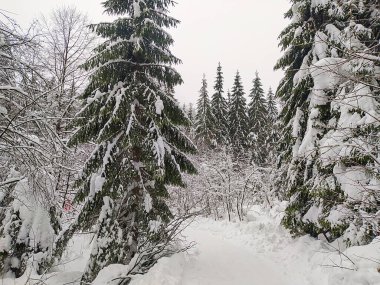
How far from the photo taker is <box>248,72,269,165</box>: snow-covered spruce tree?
36.8 metres

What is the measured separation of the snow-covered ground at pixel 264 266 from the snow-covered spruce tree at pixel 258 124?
23504 millimetres

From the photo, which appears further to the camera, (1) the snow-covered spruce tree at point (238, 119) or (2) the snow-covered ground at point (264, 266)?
(1) the snow-covered spruce tree at point (238, 119)

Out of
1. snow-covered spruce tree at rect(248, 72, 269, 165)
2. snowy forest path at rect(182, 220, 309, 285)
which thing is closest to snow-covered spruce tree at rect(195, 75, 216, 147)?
snow-covered spruce tree at rect(248, 72, 269, 165)

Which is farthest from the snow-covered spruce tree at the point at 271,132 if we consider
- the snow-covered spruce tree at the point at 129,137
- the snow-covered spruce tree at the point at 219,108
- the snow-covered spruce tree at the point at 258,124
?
the snow-covered spruce tree at the point at 129,137

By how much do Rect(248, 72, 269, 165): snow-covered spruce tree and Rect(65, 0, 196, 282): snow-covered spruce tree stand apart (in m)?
26.6

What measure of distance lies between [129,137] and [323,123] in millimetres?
6283

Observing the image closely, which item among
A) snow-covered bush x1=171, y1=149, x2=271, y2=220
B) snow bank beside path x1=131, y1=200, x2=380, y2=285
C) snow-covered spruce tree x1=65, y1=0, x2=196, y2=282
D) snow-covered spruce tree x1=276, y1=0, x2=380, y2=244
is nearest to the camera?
snow bank beside path x1=131, y1=200, x2=380, y2=285

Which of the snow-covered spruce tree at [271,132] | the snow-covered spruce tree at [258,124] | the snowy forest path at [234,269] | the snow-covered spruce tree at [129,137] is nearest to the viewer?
the snowy forest path at [234,269]

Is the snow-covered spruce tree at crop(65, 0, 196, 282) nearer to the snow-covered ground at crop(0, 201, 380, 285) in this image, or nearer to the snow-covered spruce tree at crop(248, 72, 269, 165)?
the snow-covered ground at crop(0, 201, 380, 285)

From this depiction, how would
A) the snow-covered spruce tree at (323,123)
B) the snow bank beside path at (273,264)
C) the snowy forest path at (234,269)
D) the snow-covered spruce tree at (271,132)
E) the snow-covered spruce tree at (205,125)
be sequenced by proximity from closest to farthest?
the snow bank beside path at (273,264) → the snow-covered spruce tree at (323,123) → the snowy forest path at (234,269) → the snow-covered spruce tree at (271,132) → the snow-covered spruce tree at (205,125)

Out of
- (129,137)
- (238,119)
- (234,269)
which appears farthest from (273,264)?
(238,119)

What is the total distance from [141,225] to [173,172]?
2.04 m

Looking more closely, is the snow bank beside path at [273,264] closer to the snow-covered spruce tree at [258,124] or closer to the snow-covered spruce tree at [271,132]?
the snow-covered spruce tree at [271,132]

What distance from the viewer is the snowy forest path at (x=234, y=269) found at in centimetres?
855
